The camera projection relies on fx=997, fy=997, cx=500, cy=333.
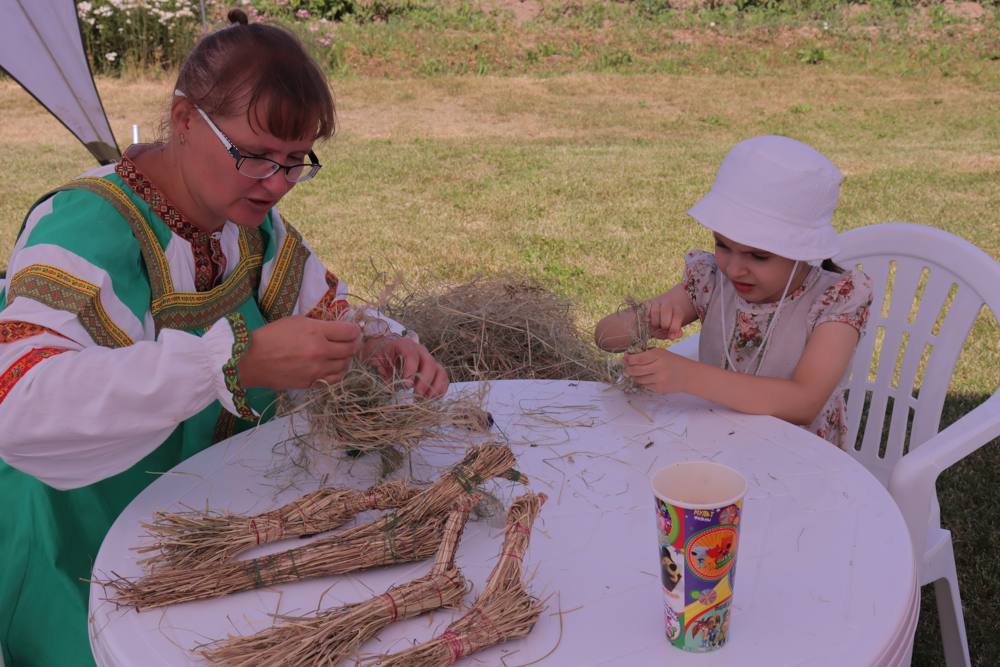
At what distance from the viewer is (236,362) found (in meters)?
1.77

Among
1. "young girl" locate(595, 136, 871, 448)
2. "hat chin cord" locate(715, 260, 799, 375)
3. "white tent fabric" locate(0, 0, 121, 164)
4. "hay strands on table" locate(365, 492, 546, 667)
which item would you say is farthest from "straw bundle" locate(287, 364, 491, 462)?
"white tent fabric" locate(0, 0, 121, 164)

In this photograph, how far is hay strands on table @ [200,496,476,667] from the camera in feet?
4.49

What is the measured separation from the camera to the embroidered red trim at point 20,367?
1719 millimetres

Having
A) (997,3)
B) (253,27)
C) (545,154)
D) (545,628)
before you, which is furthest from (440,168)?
(997,3)

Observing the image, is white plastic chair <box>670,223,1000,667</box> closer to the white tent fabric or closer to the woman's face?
the woman's face

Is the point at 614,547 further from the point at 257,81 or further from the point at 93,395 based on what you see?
the point at 257,81

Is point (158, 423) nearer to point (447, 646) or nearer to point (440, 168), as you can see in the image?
point (447, 646)

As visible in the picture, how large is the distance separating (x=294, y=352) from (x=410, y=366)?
40cm

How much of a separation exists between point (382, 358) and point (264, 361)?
40 centimetres

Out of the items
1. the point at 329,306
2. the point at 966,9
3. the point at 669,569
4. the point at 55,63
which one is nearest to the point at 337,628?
the point at 669,569

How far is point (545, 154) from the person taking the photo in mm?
9492

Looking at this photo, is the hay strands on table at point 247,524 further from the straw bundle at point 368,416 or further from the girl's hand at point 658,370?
the girl's hand at point 658,370

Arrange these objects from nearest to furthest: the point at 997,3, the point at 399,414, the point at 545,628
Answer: the point at 545,628
the point at 399,414
the point at 997,3

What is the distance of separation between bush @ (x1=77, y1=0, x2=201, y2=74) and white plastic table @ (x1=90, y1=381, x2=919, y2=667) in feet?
36.4
